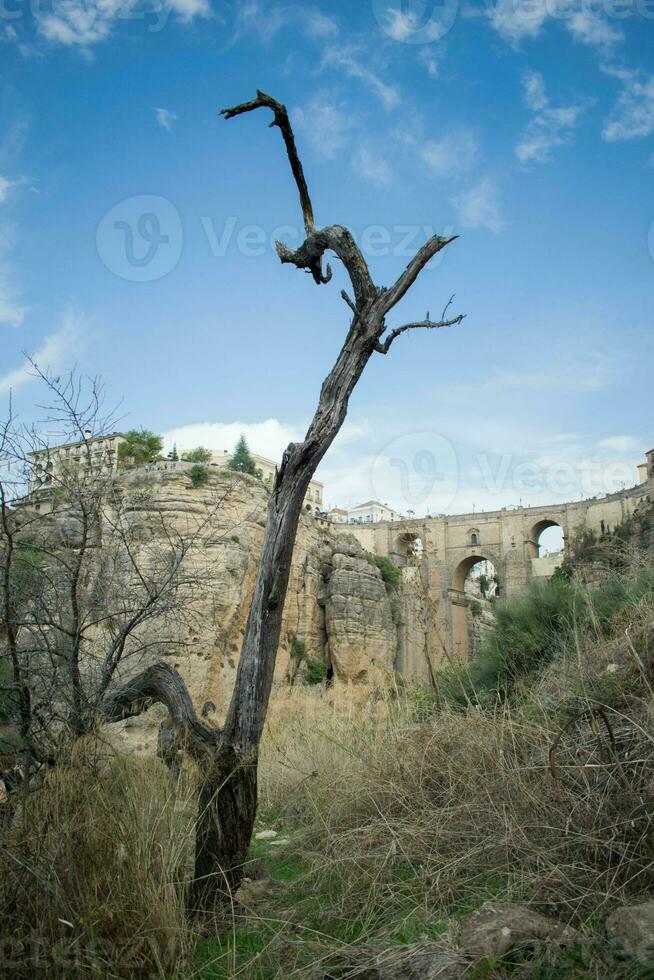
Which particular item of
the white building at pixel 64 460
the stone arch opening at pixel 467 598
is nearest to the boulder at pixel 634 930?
the white building at pixel 64 460

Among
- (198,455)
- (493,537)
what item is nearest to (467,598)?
(493,537)

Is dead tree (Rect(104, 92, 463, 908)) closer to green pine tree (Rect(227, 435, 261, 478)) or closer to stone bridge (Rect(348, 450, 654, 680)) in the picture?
stone bridge (Rect(348, 450, 654, 680))

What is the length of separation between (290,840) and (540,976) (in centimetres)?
333

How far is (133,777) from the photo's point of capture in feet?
11.8

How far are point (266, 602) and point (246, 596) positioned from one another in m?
13.5

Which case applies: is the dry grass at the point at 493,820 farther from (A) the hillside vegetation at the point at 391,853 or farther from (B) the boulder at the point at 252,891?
(B) the boulder at the point at 252,891

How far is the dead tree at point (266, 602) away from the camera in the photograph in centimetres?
404

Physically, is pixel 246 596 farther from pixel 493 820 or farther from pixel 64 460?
pixel 493 820

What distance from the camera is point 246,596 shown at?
1773 cm

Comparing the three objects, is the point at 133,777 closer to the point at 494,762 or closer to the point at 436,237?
the point at 494,762

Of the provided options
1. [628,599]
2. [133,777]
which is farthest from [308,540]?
[133,777]

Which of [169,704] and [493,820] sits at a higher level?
[169,704]

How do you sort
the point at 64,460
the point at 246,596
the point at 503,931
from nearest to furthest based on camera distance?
the point at 503,931 < the point at 64,460 < the point at 246,596

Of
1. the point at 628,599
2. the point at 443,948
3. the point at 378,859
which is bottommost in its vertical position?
the point at 378,859
